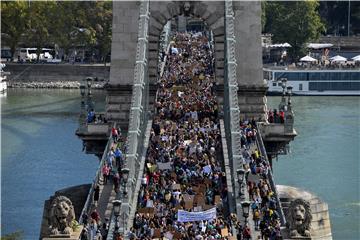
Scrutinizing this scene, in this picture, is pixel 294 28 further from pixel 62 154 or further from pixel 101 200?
pixel 101 200

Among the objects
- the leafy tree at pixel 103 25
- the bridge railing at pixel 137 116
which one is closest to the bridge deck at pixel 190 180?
the bridge railing at pixel 137 116

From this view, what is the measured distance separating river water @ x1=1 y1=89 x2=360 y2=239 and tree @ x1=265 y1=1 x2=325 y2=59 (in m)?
31.3

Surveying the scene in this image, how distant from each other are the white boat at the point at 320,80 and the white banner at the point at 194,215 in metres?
88.6

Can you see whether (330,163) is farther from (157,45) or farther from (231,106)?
(231,106)

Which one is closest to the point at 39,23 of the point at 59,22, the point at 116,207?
the point at 59,22

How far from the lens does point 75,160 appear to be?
239 feet

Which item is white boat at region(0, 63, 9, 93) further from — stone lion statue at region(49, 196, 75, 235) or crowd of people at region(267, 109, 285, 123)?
stone lion statue at region(49, 196, 75, 235)

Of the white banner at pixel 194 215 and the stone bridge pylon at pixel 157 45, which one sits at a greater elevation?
the stone bridge pylon at pixel 157 45

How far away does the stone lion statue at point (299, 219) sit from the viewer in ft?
99.0

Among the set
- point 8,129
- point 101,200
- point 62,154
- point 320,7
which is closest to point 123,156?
point 101,200

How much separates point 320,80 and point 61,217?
94782mm

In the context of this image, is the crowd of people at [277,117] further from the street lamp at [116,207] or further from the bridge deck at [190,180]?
the street lamp at [116,207]

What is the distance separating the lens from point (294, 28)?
141125 mm

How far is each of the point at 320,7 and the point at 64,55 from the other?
121 ft
